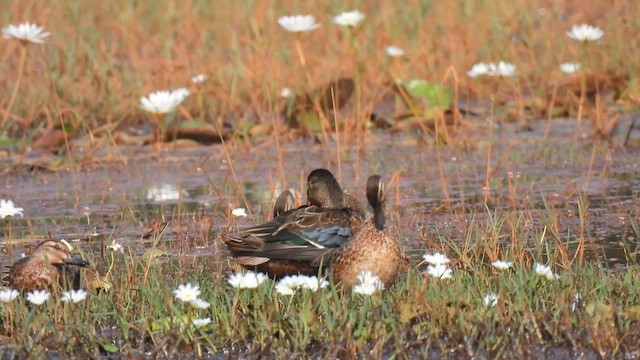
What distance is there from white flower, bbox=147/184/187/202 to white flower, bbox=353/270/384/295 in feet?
10.4

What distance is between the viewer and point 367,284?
4.58m

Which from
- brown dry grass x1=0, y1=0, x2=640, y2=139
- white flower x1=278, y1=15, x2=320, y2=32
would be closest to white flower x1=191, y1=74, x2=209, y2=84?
brown dry grass x1=0, y1=0, x2=640, y2=139

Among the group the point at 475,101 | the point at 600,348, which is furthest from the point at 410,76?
the point at 600,348

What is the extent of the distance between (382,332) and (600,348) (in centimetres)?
69

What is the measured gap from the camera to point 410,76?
34.4 ft

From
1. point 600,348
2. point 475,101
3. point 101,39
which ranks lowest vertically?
point 600,348

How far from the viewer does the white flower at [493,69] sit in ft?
31.1

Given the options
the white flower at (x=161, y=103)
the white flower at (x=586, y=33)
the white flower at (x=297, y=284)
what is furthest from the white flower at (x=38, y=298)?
the white flower at (x=586, y=33)

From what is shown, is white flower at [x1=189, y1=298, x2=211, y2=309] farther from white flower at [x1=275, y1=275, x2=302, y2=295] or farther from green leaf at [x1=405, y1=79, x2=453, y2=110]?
green leaf at [x1=405, y1=79, x2=453, y2=110]

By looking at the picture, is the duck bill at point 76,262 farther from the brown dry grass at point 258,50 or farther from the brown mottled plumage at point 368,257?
the brown dry grass at point 258,50

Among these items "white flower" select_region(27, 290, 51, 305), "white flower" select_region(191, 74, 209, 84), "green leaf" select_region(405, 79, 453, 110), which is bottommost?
"white flower" select_region(27, 290, 51, 305)

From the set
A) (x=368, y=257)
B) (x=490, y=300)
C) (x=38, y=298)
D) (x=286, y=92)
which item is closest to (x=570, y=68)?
(x=286, y=92)

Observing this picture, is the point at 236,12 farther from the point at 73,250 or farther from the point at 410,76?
the point at 73,250

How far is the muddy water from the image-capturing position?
6418 mm
